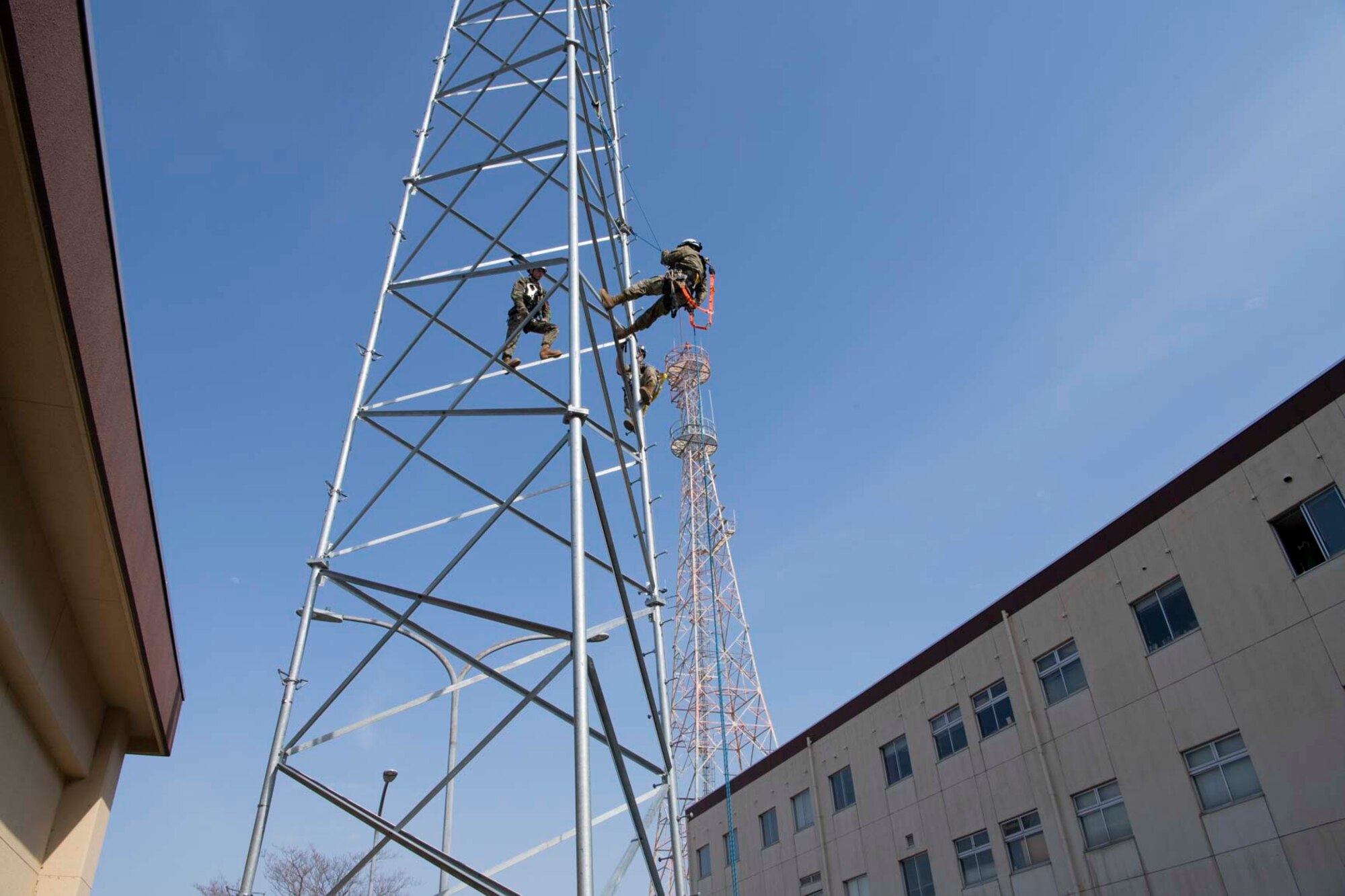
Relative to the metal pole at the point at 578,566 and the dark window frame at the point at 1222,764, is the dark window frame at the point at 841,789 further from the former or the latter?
the metal pole at the point at 578,566

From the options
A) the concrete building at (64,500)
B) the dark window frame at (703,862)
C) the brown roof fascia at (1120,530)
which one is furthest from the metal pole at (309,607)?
the dark window frame at (703,862)

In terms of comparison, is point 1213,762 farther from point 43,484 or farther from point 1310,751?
point 43,484

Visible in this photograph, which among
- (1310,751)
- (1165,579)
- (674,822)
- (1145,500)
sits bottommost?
(674,822)

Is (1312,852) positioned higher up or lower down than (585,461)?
lower down

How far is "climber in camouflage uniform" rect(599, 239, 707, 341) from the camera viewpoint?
883cm

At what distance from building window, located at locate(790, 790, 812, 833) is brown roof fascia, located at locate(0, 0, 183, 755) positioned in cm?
2386

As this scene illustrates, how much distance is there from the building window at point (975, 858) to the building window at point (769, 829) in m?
8.25

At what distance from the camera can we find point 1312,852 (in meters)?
13.6

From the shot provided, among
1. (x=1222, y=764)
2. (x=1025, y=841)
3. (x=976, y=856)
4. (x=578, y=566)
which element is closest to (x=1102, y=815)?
(x=1025, y=841)

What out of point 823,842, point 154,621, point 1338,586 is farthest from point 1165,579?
point 154,621

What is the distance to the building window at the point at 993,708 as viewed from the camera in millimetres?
20250

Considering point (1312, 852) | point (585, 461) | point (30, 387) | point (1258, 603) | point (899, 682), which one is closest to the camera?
point (30, 387)

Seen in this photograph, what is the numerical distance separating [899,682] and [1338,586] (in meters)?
11.9

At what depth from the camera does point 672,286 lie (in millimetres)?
9039
